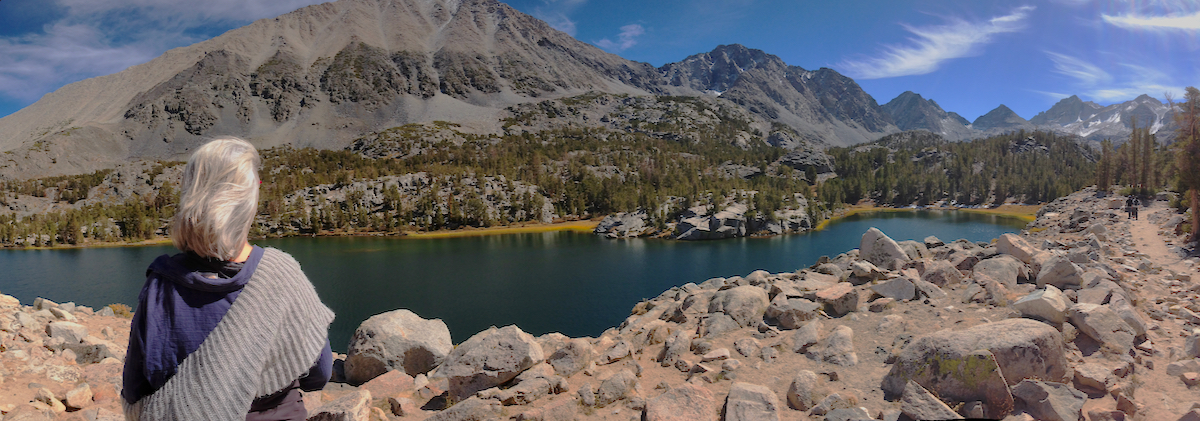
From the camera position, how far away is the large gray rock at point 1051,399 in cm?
606

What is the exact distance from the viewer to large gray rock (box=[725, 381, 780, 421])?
6723 mm

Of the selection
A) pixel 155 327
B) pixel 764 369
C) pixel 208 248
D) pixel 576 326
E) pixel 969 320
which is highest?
pixel 208 248

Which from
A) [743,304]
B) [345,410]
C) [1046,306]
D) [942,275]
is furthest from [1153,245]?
[345,410]

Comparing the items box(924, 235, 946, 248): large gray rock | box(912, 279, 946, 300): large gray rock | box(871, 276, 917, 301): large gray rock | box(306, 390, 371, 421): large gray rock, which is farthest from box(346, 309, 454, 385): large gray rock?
box(924, 235, 946, 248): large gray rock

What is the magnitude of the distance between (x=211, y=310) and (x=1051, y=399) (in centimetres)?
870

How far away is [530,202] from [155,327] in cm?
9313

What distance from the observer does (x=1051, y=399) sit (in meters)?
6.20

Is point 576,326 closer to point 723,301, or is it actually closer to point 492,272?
point 723,301

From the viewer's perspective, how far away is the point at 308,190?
3568 inches

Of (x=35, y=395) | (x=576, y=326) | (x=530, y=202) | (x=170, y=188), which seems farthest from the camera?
(x=530, y=202)

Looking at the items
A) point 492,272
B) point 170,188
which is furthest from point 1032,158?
point 170,188

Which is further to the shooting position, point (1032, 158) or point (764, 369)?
point (1032, 158)

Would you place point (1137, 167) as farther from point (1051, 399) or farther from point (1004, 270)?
point (1051, 399)

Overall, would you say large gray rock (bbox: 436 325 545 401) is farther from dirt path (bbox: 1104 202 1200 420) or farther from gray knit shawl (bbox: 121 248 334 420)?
dirt path (bbox: 1104 202 1200 420)
